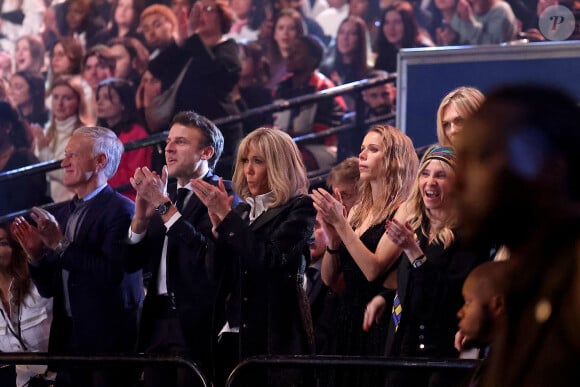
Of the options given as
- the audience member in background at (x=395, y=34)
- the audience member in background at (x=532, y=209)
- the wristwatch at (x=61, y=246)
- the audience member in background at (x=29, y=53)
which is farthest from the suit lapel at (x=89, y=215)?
the audience member in background at (x=29, y=53)

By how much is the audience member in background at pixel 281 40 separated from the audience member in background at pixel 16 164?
2057mm

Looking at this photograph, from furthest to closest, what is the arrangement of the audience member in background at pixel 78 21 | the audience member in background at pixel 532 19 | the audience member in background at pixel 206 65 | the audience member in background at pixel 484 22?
the audience member in background at pixel 78 21
the audience member in background at pixel 206 65
the audience member in background at pixel 484 22
the audience member in background at pixel 532 19

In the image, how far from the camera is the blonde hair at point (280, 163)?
4.18m

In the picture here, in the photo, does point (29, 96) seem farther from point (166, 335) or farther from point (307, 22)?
point (166, 335)

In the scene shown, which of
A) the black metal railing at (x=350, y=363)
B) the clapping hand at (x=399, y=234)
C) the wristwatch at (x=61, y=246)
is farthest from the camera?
the wristwatch at (x=61, y=246)

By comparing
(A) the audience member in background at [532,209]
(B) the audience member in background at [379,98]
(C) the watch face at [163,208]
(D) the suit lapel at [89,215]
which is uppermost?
(A) the audience member in background at [532,209]

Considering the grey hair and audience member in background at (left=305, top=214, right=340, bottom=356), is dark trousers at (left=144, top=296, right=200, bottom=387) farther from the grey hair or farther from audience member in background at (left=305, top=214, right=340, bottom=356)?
the grey hair

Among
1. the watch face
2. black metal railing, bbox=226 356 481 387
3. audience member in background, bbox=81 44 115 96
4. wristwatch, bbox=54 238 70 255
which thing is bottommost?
black metal railing, bbox=226 356 481 387

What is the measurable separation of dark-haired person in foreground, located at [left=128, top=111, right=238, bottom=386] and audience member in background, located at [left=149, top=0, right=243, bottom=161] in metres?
2.77

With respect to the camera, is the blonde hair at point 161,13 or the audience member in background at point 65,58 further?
the audience member in background at point 65,58

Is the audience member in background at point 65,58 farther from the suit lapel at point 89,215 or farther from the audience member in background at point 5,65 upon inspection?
the suit lapel at point 89,215

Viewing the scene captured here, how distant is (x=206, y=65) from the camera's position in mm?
7574

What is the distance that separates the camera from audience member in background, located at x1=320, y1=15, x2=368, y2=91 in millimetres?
7359

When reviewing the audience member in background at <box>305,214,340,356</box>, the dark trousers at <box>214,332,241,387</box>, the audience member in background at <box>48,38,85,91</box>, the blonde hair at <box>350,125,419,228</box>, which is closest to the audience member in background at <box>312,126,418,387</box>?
the blonde hair at <box>350,125,419,228</box>
